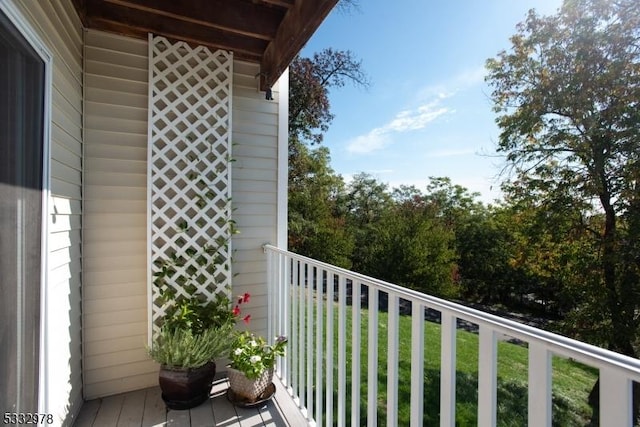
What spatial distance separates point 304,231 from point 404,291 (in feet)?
30.3

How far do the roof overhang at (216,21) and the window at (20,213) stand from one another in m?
0.98

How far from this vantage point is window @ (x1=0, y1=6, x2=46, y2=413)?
3.98 ft

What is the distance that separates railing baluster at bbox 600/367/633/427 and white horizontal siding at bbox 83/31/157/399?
2.64 meters

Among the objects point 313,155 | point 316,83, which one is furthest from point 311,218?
point 316,83

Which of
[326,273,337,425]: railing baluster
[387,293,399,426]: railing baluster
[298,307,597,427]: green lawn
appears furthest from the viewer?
[298,307,597,427]: green lawn

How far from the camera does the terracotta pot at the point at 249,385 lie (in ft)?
7.16

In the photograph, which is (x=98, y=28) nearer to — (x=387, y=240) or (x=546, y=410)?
(x=546, y=410)

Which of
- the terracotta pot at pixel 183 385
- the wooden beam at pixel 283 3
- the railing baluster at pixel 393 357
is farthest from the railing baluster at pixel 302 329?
the wooden beam at pixel 283 3

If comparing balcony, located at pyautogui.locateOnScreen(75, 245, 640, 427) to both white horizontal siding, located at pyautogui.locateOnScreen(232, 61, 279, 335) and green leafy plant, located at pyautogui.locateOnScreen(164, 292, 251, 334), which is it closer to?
white horizontal siding, located at pyautogui.locateOnScreen(232, 61, 279, 335)

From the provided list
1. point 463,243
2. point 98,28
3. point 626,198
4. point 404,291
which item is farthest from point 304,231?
point 404,291

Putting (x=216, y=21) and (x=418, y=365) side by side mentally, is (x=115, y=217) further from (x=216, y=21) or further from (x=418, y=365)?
(x=418, y=365)

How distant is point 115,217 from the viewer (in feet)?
8.04

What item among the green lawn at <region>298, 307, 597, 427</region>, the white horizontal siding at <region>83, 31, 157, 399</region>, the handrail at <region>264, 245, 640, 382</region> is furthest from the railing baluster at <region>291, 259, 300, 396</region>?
the white horizontal siding at <region>83, 31, 157, 399</region>

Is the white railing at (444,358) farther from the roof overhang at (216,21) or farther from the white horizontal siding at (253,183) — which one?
the roof overhang at (216,21)
